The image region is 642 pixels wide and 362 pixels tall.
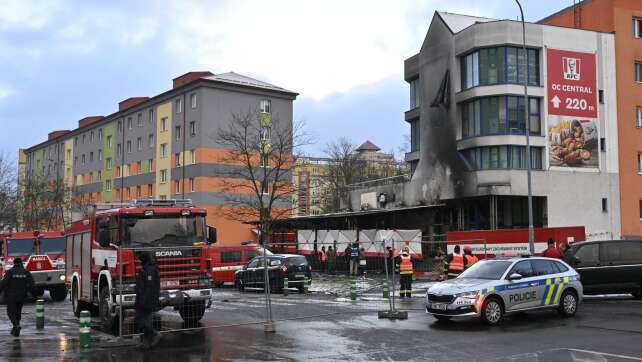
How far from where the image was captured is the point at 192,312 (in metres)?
15.9

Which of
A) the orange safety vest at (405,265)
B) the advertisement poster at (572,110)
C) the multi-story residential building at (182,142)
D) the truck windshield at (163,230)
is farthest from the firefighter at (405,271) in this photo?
the multi-story residential building at (182,142)

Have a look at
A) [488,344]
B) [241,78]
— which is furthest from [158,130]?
[488,344]

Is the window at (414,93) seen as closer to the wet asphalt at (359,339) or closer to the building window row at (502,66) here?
the building window row at (502,66)

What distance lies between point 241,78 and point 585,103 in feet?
120

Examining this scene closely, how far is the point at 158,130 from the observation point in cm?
7250

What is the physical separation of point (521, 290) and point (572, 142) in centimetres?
3197

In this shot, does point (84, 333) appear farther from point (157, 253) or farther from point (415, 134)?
point (415, 134)

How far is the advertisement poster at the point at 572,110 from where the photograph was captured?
146 ft

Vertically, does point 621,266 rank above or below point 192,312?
above

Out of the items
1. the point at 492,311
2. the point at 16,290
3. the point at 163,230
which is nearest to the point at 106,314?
the point at 16,290

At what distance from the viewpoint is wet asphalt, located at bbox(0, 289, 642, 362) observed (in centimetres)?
1168

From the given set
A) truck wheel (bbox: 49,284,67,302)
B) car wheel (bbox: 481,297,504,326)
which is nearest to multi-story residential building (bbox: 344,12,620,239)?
truck wheel (bbox: 49,284,67,302)

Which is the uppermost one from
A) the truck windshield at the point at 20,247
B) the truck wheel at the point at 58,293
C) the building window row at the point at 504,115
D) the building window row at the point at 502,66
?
the building window row at the point at 502,66

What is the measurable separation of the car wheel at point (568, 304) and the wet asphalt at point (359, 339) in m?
0.20
